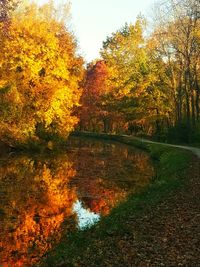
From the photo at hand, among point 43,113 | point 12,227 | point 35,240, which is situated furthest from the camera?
point 43,113

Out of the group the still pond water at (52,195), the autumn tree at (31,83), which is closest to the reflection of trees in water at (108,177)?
the still pond water at (52,195)

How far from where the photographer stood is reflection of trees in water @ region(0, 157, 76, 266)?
13727mm

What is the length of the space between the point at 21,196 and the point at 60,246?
8.79 meters

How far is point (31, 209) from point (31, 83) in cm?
2322

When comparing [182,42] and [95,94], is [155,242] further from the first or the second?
[95,94]

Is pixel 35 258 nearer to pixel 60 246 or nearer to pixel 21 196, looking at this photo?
pixel 60 246

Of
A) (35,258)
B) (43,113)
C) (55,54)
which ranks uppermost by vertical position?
(55,54)

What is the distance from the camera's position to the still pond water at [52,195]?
1455 centimetres

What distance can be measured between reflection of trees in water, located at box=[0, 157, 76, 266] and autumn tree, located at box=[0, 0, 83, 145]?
5873 mm

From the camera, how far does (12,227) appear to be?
16094 mm

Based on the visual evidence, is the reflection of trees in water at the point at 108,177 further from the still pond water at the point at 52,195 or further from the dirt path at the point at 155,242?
the dirt path at the point at 155,242

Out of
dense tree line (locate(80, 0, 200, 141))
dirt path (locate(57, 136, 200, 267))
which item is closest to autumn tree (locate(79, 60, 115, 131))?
dense tree line (locate(80, 0, 200, 141))

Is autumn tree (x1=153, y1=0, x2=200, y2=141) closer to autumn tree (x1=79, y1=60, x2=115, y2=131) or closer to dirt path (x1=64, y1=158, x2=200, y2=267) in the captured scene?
autumn tree (x1=79, y1=60, x2=115, y2=131)

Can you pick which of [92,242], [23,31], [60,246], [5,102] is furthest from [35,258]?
[23,31]
